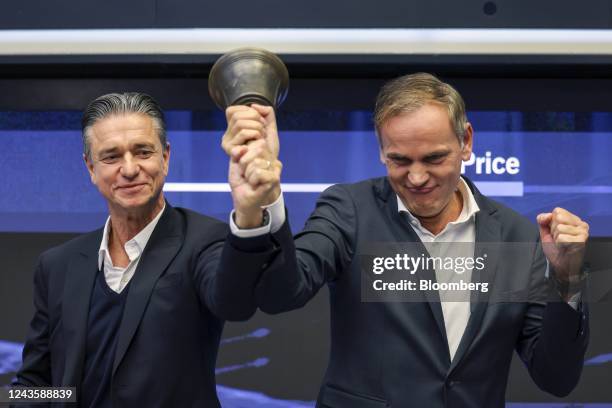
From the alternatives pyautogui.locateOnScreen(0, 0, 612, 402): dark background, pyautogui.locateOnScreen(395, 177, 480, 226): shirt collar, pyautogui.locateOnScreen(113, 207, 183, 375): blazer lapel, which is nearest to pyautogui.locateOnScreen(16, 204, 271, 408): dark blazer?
Result: pyautogui.locateOnScreen(113, 207, 183, 375): blazer lapel

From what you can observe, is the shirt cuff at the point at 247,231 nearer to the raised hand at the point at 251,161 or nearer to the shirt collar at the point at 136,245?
the raised hand at the point at 251,161

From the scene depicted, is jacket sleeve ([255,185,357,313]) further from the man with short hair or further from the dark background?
the dark background

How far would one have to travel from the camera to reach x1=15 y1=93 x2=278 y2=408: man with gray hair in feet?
6.24

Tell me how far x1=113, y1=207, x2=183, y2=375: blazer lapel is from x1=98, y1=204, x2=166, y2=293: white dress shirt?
2 cm

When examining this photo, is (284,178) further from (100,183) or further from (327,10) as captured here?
(100,183)

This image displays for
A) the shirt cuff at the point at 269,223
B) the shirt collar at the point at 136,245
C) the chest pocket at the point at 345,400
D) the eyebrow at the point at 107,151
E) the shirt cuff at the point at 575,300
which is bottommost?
the chest pocket at the point at 345,400

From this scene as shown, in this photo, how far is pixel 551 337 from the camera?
72.7 inches

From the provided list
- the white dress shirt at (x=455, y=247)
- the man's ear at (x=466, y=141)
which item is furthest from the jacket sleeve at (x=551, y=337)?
the man's ear at (x=466, y=141)

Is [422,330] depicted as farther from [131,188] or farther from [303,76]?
[303,76]

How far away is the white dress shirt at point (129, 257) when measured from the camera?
79.4 inches

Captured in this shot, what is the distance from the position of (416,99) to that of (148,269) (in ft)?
2.11

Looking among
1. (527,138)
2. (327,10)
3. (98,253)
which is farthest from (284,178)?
(98,253)

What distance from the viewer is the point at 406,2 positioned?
312 cm

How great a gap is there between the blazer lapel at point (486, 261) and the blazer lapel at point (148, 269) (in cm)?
61
